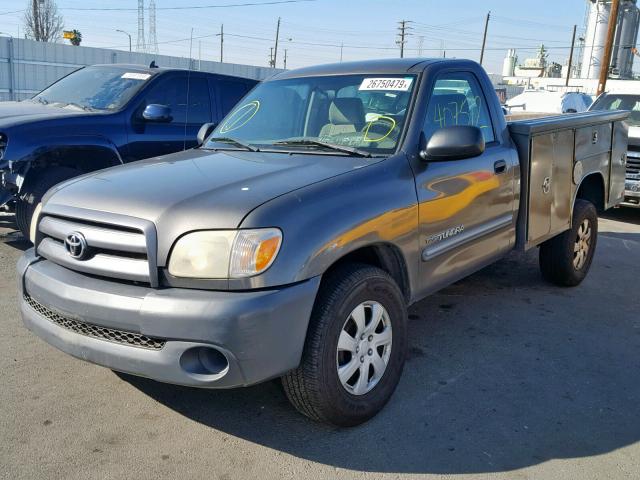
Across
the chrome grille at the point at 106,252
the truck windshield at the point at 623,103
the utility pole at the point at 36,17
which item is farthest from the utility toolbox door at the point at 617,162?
the utility pole at the point at 36,17

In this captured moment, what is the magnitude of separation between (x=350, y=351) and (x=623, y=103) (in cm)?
903

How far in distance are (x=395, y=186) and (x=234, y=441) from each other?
4.96ft

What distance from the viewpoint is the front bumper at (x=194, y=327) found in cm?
254

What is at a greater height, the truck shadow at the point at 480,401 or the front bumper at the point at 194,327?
the front bumper at the point at 194,327

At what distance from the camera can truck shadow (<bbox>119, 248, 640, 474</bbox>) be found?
294 cm

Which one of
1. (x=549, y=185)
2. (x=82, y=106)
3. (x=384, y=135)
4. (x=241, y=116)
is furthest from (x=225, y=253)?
(x=82, y=106)

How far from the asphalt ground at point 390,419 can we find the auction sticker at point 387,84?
167 centimetres

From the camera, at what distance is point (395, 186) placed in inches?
129

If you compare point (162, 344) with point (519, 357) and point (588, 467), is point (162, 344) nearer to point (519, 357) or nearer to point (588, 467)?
point (588, 467)

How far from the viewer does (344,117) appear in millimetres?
3877

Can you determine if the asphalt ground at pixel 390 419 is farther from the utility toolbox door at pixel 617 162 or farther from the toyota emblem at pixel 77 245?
the utility toolbox door at pixel 617 162

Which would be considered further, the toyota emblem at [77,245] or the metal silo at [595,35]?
the metal silo at [595,35]

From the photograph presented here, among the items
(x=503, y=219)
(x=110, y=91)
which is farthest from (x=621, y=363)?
(x=110, y=91)

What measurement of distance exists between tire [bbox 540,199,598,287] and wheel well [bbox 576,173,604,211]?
18cm
